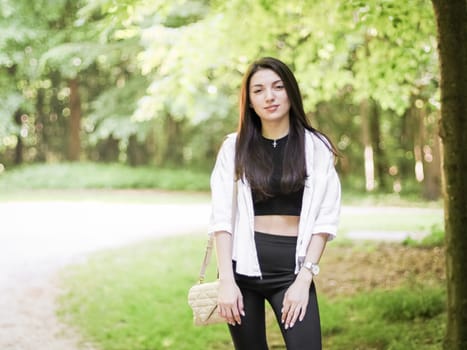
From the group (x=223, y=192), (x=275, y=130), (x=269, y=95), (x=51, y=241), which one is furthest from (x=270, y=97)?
(x=51, y=241)

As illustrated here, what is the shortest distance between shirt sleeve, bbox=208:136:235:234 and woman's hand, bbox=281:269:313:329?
346 mm

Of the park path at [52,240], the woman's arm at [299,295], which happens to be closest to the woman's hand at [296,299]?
the woman's arm at [299,295]

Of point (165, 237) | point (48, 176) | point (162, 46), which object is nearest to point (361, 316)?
point (162, 46)

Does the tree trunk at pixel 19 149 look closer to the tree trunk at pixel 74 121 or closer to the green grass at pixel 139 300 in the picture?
the tree trunk at pixel 74 121

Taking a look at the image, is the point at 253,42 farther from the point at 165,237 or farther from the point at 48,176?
the point at 48,176

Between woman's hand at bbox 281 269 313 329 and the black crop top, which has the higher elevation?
the black crop top

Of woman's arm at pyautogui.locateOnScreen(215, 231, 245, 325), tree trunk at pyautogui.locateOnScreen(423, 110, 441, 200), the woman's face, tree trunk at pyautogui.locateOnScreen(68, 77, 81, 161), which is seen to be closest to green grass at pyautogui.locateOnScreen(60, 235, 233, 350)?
woman's arm at pyautogui.locateOnScreen(215, 231, 245, 325)

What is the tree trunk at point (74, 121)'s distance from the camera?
86.6 feet

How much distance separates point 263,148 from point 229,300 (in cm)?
66

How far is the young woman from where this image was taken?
257 cm

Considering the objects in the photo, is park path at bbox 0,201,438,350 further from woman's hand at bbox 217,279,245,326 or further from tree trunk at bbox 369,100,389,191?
tree trunk at bbox 369,100,389,191

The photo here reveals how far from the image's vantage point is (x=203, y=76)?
9.11m

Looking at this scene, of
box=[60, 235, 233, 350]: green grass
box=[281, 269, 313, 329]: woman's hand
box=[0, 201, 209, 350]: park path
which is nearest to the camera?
box=[281, 269, 313, 329]: woman's hand

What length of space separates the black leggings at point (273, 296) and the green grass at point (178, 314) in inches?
104
